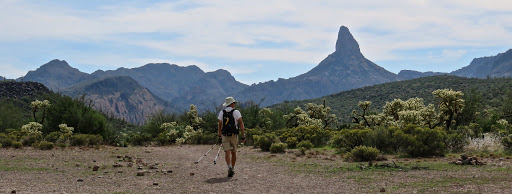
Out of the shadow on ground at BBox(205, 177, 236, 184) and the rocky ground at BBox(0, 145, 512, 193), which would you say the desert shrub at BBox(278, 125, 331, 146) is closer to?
the rocky ground at BBox(0, 145, 512, 193)

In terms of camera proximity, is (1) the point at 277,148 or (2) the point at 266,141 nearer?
(1) the point at 277,148

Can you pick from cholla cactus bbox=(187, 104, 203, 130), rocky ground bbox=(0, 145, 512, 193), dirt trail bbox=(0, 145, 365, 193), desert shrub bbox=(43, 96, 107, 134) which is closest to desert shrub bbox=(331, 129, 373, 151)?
rocky ground bbox=(0, 145, 512, 193)

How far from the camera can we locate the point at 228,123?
401 inches

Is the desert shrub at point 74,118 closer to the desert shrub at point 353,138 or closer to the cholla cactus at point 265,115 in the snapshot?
the cholla cactus at point 265,115

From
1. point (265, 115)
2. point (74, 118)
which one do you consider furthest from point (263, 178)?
point (265, 115)

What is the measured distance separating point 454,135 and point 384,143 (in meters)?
2.58

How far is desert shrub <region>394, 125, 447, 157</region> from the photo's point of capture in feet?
47.1

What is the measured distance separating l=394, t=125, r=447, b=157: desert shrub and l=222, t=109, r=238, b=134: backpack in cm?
756

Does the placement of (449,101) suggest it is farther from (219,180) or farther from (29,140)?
(29,140)

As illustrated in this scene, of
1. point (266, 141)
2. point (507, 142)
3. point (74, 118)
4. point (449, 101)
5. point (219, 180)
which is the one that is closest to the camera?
point (219, 180)

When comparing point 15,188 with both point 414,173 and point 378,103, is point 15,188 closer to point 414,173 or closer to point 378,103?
point 414,173

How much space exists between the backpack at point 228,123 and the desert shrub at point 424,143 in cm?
756

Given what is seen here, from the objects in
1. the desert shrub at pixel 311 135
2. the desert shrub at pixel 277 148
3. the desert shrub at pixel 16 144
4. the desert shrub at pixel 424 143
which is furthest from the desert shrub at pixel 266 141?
the desert shrub at pixel 16 144

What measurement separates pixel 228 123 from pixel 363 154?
562 cm
